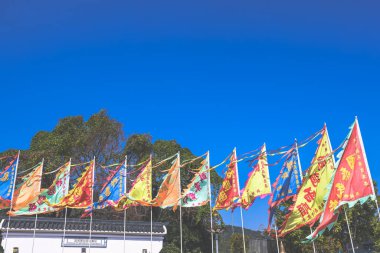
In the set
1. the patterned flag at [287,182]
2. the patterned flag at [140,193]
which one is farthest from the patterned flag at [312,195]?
the patterned flag at [140,193]

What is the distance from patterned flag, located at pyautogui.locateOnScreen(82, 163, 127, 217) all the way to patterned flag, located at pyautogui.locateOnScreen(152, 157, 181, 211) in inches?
85.8

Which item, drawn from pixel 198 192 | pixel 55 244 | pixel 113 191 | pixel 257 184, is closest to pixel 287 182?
pixel 257 184

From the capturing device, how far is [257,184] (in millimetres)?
18609

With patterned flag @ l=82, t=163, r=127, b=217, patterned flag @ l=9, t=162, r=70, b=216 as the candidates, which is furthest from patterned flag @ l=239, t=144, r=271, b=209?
patterned flag @ l=9, t=162, r=70, b=216

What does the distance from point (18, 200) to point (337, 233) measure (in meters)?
19.9

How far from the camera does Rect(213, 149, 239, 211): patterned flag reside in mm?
19750

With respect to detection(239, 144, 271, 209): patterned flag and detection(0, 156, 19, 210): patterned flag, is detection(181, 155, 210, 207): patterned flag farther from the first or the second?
detection(0, 156, 19, 210): patterned flag

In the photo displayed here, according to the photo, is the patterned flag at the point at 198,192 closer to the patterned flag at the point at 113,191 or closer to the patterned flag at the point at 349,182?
the patterned flag at the point at 113,191

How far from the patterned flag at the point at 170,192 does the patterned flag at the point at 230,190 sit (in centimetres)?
260

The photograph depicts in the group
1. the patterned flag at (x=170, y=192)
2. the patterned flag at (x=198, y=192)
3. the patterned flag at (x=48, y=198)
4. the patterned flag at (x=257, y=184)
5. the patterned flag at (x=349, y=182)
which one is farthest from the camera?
the patterned flag at (x=48, y=198)

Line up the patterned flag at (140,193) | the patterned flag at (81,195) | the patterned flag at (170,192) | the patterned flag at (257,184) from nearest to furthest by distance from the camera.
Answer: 1. the patterned flag at (257,184)
2. the patterned flag at (170,192)
3. the patterned flag at (81,195)
4. the patterned flag at (140,193)

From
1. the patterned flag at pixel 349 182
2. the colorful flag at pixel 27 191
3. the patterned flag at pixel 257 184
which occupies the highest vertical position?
the colorful flag at pixel 27 191

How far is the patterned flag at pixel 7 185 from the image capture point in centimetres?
2188

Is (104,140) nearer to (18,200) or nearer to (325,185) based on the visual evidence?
(18,200)
